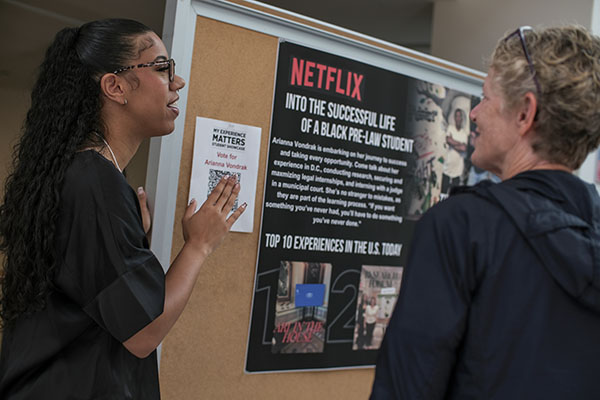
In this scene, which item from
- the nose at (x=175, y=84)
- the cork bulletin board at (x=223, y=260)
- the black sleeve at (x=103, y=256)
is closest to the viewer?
the black sleeve at (x=103, y=256)

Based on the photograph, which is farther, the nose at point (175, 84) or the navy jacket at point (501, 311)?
the nose at point (175, 84)

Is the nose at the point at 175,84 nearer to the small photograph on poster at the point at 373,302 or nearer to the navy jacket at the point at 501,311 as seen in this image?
the navy jacket at the point at 501,311

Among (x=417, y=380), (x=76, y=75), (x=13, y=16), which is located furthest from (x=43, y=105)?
(x=13, y=16)

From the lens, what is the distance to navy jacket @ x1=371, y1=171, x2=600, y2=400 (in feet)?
2.97

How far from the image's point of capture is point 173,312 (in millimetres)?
1309

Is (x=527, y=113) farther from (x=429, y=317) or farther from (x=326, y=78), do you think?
(x=326, y=78)

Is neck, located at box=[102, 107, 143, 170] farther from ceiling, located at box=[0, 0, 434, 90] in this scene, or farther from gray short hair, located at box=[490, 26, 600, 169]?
ceiling, located at box=[0, 0, 434, 90]

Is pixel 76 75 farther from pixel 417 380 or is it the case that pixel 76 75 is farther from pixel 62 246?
pixel 417 380

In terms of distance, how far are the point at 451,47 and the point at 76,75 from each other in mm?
2558

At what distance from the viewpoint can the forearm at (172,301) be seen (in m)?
1.26

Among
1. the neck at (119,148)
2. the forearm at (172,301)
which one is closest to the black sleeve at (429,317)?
the forearm at (172,301)

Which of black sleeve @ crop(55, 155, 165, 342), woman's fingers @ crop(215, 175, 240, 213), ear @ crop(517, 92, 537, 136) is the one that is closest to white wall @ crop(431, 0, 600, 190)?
woman's fingers @ crop(215, 175, 240, 213)

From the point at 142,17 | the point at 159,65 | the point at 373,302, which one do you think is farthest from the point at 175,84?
Result: the point at 142,17

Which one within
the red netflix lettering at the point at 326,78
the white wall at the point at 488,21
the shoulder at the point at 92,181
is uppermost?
the white wall at the point at 488,21
